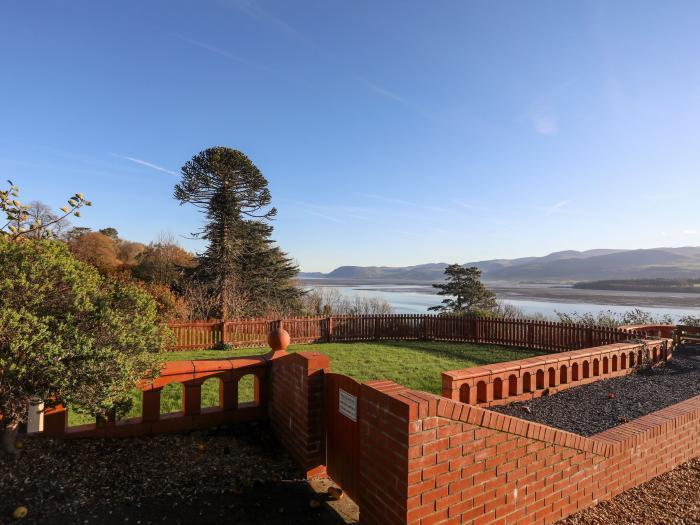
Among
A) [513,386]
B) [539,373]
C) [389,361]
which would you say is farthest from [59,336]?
[389,361]

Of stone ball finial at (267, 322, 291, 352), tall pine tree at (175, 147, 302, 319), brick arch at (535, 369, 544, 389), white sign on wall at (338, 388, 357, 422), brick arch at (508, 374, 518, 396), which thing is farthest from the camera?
tall pine tree at (175, 147, 302, 319)

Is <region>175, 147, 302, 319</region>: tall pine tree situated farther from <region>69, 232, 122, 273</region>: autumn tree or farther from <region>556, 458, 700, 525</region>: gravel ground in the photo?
<region>556, 458, 700, 525</region>: gravel ground

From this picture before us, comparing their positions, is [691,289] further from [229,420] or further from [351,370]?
[229,420]

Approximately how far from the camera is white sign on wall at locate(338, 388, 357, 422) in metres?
3.36

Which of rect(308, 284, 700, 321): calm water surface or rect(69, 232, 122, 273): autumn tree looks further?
rect(308, 284, 700, 321): calm water surface

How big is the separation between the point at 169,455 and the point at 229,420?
33.5 inches

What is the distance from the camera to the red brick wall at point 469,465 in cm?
264

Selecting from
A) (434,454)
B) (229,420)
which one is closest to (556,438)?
(434,454)

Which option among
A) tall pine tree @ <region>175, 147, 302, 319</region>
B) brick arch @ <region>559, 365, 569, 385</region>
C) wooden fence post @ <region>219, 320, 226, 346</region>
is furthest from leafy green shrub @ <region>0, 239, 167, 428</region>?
tall pine tree @ <region>175, 147, 302, 319</region>

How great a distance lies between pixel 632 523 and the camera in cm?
342

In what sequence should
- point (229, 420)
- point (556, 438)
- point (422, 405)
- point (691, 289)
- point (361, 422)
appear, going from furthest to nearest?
point (691, 289) < point (229, 420) < point (556, 438) < point (361, 422) < point (422, 405)

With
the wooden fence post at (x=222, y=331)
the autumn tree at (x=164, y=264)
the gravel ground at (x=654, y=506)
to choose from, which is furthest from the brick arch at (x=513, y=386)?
the autumn tree at (x=164, y=264)

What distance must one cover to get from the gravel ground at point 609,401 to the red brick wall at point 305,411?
372cm

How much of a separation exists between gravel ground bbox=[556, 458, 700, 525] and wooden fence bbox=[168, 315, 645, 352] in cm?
863
